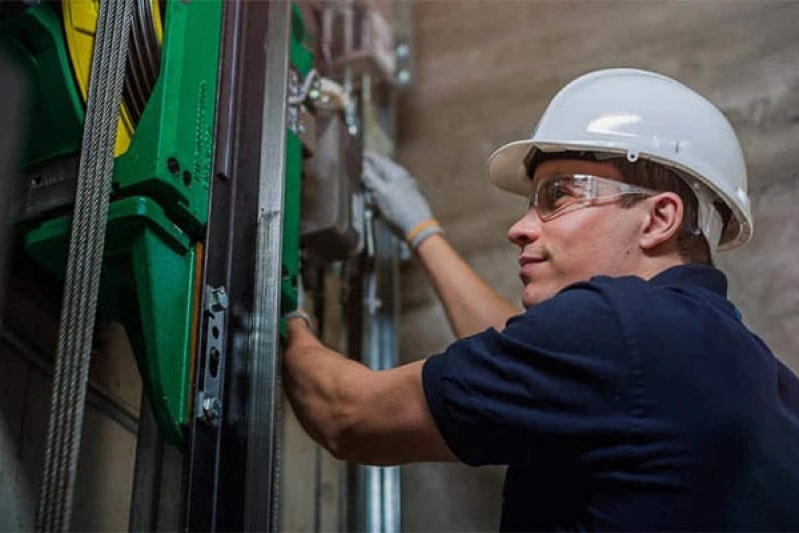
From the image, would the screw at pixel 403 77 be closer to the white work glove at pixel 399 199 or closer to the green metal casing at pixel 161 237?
the white work glove at pixel 399 199

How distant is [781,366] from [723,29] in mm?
667

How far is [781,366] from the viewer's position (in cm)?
127

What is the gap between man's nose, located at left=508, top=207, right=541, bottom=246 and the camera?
4.37 feet

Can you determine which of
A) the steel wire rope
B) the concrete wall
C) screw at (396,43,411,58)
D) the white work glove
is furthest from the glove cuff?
the steel wire rope

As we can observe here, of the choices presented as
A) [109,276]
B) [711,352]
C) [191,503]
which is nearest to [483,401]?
[711,352]

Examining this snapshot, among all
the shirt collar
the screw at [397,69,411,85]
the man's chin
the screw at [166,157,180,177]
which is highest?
the screw at [397,69,411,85]

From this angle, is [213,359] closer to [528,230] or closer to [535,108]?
[528,230]

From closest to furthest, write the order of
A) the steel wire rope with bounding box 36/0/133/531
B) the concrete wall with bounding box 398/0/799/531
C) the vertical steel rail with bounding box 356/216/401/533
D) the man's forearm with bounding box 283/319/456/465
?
the steel wire rope with bounding box 36/0/133/531
the man's forearm with bounding box 283/319/456/465
the concrete wall with bounding box 398/0/799/531
the vertical steel rail with bounding box 356/216/401/533

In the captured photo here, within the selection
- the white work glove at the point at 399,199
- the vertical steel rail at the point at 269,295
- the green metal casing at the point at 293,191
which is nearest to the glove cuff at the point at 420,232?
the white work glove at the point at 399,199

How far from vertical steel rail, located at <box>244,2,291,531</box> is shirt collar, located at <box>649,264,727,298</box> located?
50 cm

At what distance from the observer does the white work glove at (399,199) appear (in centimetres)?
172

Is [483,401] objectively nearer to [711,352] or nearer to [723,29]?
[711,352]

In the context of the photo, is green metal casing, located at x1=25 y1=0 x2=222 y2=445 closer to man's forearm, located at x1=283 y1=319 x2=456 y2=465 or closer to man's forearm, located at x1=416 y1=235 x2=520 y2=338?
man's forearm, located at x1=283 y1=319 x2=456 y2=465

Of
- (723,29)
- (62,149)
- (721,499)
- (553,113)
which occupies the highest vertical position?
(723,29)
